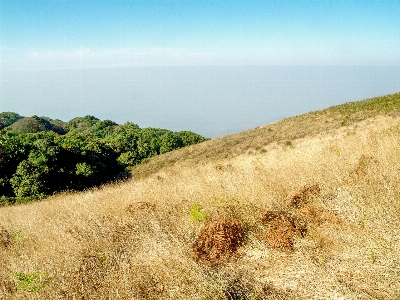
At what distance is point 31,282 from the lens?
3.54 metres

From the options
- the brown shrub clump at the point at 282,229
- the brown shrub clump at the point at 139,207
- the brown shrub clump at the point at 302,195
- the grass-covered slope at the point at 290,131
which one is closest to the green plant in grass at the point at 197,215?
the brown shrub clump at the point at 282,229

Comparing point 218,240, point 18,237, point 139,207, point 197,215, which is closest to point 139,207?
point 139,207

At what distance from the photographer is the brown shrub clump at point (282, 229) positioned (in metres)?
3.90

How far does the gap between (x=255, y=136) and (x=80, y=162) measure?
19.2m

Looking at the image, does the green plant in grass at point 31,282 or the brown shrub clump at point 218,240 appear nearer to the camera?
the green plant in grass at point 31,282

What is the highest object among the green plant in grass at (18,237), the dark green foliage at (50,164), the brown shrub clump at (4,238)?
the green plant in grass at (18,237)

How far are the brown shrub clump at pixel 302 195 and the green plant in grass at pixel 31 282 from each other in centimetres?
412

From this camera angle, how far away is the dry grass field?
322 cm

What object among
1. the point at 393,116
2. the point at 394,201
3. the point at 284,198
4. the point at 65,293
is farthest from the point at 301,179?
the point at 393,116

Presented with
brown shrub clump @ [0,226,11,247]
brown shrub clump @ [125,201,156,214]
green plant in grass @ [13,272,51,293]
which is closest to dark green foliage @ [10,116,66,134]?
brown shrub clump @ [0,226,11,247]

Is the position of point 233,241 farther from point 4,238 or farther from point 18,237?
point 4,238

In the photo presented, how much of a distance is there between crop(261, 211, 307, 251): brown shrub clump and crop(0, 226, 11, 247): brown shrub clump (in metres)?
5.48

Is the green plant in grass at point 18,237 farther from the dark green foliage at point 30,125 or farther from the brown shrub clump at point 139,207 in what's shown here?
the dark green foliage at point 30,125

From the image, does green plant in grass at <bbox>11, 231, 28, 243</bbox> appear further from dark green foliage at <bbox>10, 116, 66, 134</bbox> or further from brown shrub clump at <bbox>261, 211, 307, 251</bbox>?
dark green foliage at <bbox>10, 116, 66, 134</bbox>
